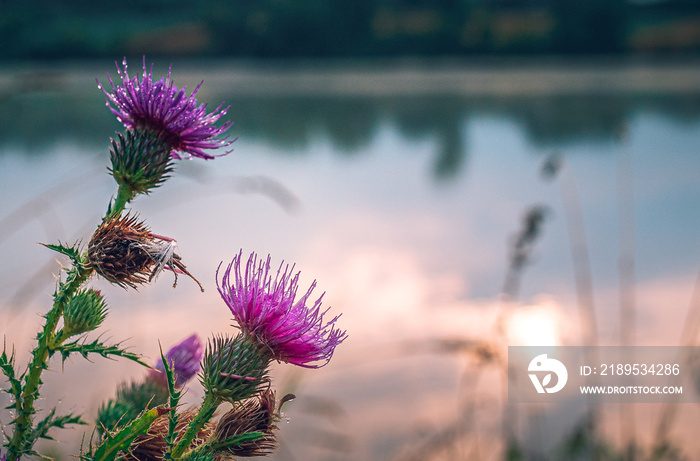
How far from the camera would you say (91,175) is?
4.31 feet

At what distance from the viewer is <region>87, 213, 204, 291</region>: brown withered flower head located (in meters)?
0.47

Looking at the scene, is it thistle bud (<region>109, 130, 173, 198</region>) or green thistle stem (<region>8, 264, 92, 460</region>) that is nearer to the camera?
green thistle stem (<region>8, 264, 92, 460</region>)

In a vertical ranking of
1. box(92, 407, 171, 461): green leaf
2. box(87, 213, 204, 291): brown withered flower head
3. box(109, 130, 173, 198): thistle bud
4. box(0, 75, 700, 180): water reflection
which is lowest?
box(92, 407, 171, 461): green leaf

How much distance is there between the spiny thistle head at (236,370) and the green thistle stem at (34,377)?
13 cm

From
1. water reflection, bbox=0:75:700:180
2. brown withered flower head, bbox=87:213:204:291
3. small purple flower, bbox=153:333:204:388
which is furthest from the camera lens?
water reflection, bbox=0:75:700:180

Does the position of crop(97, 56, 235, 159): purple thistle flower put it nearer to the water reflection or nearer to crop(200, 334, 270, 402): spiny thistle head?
crop(200, 334, 270, 402): spiny thistle head

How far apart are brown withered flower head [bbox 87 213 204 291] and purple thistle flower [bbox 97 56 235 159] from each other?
0.14 metres

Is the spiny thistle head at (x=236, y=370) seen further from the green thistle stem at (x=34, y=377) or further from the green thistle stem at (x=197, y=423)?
the green thistle stem at (x=34, y=377)

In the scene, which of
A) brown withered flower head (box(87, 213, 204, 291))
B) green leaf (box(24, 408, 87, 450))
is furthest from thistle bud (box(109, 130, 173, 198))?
green leaf (box(24, 408, 87, 450))

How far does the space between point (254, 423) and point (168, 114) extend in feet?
1.02

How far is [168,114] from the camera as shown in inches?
24.8

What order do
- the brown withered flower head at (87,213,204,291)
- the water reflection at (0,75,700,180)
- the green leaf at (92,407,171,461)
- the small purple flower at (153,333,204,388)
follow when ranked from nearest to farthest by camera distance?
the green leaf at (92,407,171,461) < the brown withered flower head at (87,213,204,291) < the small purple flower at (153,333,204,388) < the water reflection at (0,75,700,180)

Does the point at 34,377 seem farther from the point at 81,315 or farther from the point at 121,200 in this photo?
the point at 121,200

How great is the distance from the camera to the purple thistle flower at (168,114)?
0.62 meters
